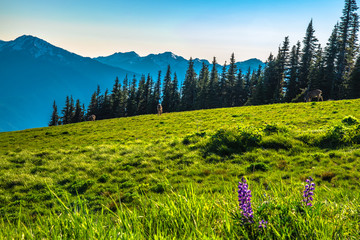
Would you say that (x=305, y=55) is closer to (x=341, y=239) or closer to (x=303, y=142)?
(x=303, y=142)

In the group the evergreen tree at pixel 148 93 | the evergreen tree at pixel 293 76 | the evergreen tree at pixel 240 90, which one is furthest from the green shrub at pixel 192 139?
the evergreen tree at pixel 148 93

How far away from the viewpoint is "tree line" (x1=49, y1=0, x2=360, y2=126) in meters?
48.5

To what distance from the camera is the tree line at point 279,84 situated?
4847 cm

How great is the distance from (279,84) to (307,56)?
10400mm


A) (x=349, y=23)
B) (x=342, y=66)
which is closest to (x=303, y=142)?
(x=342, y=66)

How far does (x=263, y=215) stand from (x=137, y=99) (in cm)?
8724

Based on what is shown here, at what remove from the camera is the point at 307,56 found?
5697cm

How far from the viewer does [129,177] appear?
9547 millimetres

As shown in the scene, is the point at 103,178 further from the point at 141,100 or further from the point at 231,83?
the point at 141,100

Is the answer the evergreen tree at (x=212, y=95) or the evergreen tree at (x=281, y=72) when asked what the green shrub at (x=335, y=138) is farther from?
the evergreen tree at (x=212, y=95)

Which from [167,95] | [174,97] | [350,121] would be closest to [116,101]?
[167,95]

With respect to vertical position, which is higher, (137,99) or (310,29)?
(310,29)

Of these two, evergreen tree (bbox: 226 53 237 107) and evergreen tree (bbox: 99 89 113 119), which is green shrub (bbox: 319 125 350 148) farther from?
evergreen tree (bbox: 99 89 113 119)

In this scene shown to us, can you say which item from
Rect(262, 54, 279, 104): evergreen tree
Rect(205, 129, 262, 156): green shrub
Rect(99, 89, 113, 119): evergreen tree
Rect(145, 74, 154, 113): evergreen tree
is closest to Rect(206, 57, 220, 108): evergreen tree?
Rect(262, 54, 279, 104): evergreen tree
